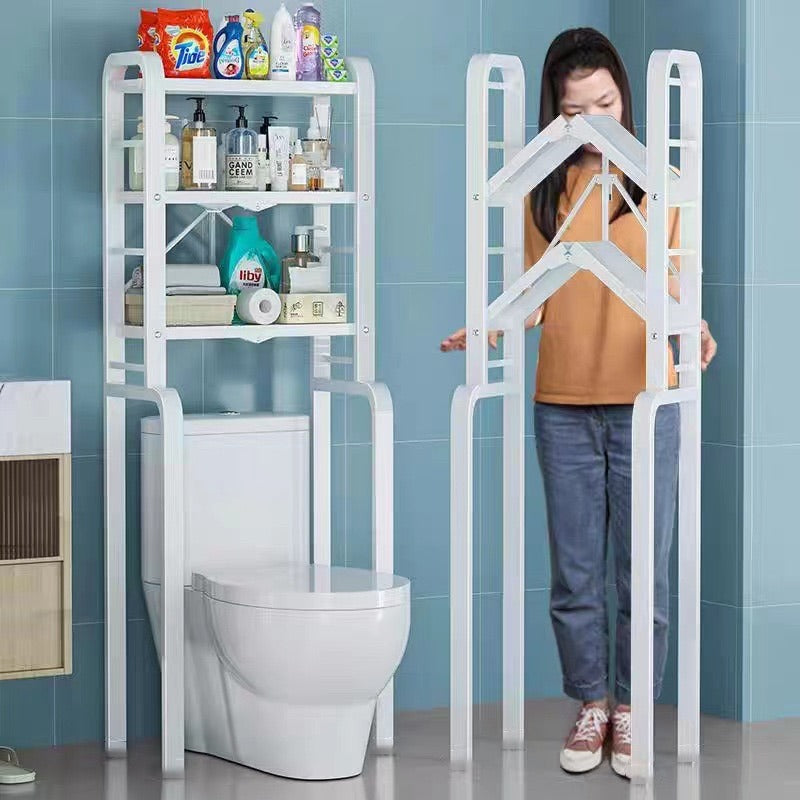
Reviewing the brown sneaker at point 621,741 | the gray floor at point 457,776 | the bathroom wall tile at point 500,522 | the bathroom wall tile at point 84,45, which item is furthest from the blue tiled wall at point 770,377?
the bathroom wall tile at point 84,45

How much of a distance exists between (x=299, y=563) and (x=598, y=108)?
45.4 inches

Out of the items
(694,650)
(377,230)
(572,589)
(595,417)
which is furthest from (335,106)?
(694,650)

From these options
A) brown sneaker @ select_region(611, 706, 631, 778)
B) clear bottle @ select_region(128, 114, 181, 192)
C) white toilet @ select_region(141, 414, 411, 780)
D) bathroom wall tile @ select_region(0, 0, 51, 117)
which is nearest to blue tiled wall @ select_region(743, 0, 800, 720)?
brown sneaker @ select_region(611, 706, 631, 778)

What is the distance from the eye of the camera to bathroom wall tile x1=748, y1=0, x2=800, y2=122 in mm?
3795

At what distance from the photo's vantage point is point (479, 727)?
3.89 metres

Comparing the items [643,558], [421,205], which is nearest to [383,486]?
[643,558]

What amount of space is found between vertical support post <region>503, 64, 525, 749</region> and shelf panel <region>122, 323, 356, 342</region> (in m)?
0.36

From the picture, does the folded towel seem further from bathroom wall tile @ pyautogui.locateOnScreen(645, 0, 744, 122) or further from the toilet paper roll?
bathroom wall tile @ pyautogui.locateOnScreen(645, 0, 744, 122)

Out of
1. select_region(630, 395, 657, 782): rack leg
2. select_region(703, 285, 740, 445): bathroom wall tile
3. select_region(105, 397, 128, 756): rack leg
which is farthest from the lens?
select_region(703, 285, 740, 445): bathroom wall tile

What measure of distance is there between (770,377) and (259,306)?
1.19 meters

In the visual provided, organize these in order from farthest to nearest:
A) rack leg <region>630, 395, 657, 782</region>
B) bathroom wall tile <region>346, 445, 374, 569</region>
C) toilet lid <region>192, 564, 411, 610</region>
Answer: bathroom wall tile <region>346, 445, 374, 569</region>
toilet lid <region>192, 564, 411, 610</region>
rack leg <region>630, 395, 657, 782</region>

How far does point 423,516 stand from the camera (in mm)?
4066

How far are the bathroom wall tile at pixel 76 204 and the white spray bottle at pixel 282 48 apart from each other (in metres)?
0.42

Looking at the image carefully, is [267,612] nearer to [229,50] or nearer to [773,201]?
[229,50]
